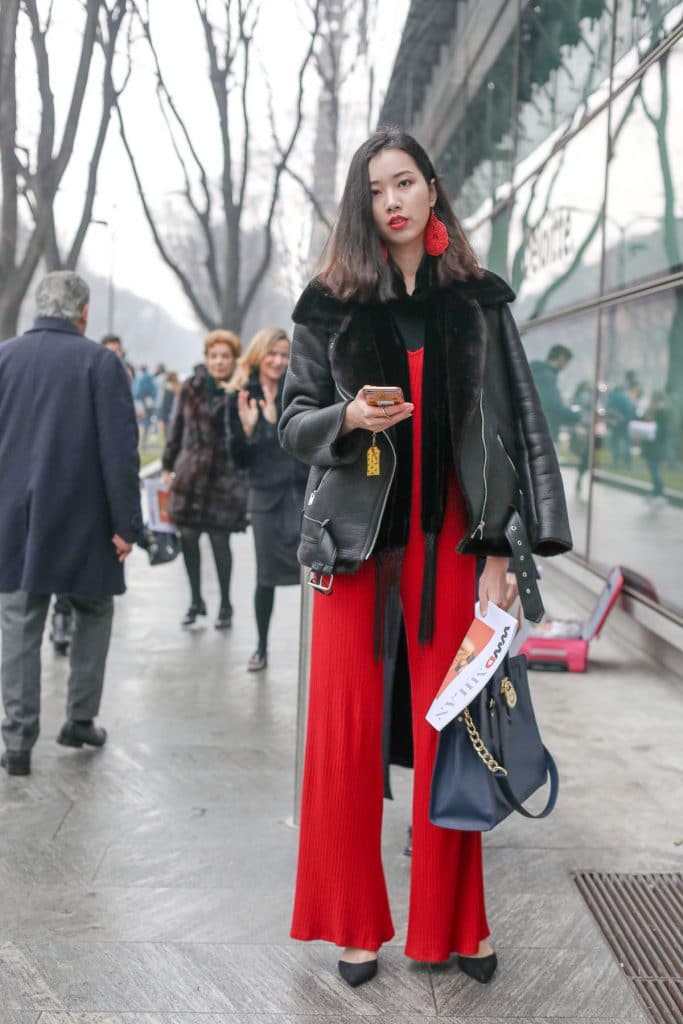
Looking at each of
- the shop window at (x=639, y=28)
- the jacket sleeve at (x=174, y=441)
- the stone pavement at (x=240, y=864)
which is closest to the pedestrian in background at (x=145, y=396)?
the jacket sleeve at (x=174, y=441)

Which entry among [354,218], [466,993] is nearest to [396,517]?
[354,218]

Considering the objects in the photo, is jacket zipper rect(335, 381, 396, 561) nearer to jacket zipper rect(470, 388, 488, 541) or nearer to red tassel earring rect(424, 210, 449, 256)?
jacket zipper rect(470, 388, 488, 541)

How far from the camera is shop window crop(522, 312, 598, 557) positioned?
9.20m

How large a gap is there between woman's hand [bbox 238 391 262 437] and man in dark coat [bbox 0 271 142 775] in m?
1.87

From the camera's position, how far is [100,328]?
120m

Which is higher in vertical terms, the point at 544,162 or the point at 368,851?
the point at 544,162

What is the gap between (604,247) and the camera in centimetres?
879

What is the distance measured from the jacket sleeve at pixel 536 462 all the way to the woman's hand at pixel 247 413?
3.78m

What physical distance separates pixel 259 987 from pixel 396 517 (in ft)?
3.92

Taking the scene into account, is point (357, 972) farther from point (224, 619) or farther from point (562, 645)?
point (224, 619)

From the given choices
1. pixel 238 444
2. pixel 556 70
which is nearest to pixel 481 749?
pixel 238 444

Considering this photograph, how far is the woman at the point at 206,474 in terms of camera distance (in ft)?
25.5

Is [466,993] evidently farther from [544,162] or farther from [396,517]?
[544,162]

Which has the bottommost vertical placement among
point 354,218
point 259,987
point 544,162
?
point 259,987
